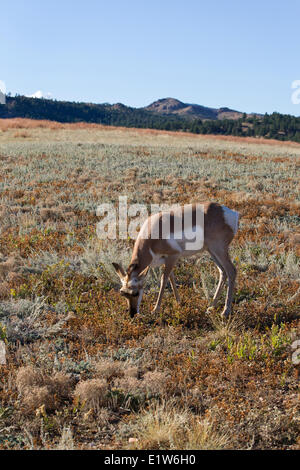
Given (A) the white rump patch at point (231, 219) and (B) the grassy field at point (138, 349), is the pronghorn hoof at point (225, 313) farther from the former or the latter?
(A) the white rump patch at point (231, 219)

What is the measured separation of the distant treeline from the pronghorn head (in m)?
80.1

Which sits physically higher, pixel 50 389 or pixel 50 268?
pixel 50 268

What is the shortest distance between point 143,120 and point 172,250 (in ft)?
497

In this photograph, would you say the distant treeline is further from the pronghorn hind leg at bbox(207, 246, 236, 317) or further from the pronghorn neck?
the pronghorn neck

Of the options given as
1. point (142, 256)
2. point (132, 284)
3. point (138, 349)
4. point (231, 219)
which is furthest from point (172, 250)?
point (138, 349)

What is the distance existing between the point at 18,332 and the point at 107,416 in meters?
2.13

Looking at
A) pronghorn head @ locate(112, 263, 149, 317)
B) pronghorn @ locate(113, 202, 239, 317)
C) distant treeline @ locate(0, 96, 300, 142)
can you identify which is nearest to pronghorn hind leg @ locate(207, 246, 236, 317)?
pronghorn @ locate(113, 202, 239, 317)

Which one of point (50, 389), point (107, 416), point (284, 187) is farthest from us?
point (284, 187)

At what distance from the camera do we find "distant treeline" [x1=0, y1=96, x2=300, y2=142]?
88.4 m

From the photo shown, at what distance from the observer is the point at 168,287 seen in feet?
23.4

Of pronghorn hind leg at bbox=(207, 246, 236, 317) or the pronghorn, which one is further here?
pronghorn hind leg at bbox=(207, 246, 236, 317)
